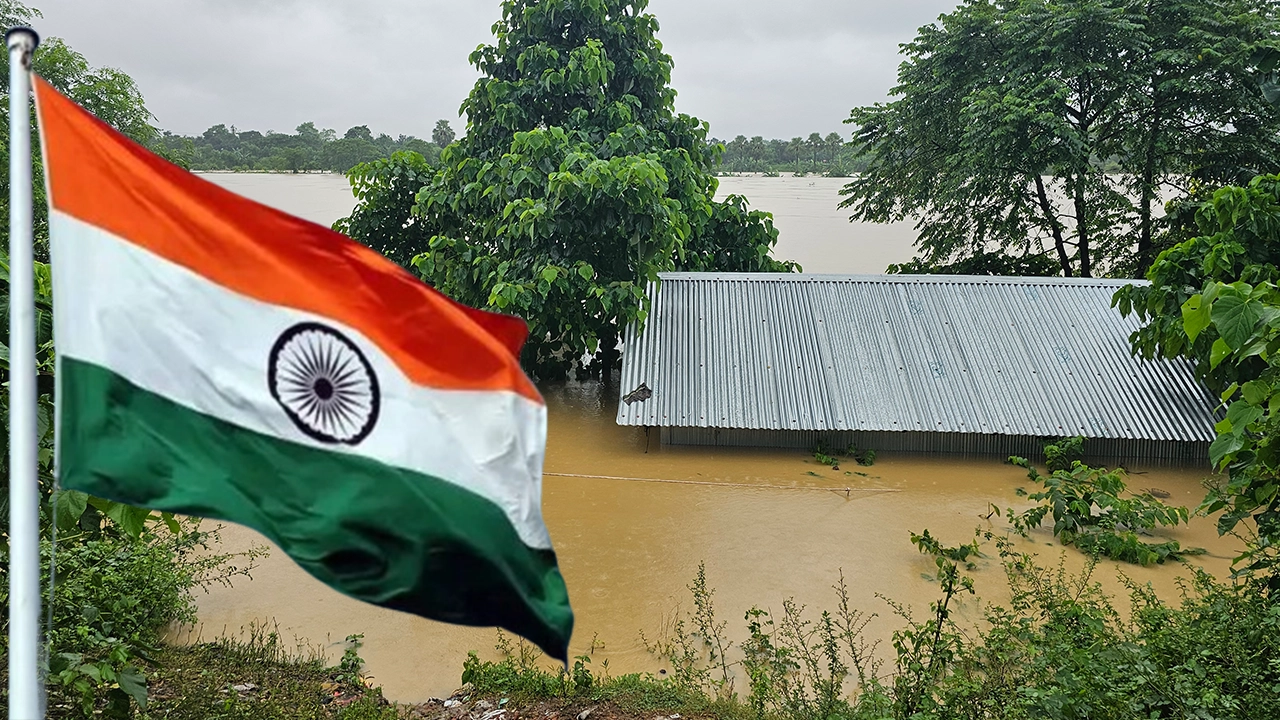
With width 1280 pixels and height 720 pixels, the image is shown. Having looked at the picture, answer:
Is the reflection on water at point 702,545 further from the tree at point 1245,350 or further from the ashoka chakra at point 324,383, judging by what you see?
the ashoka chakra at point 324,383

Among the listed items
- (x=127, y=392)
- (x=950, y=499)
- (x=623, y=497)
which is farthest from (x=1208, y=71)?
(x=127, y=392)

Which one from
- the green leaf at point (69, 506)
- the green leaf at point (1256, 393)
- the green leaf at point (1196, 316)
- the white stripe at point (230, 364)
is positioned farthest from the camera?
the green leaf at point (1256, 393)

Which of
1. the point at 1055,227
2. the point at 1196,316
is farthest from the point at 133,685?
the point at 1055,227

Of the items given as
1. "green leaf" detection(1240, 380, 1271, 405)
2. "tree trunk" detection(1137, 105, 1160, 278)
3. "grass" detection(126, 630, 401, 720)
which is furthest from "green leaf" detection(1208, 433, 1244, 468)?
"tree trunk" detection(1137, 105, 1160, 278)

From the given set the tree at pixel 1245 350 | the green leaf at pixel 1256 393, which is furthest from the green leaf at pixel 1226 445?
the green leaf at pixel 1256 393

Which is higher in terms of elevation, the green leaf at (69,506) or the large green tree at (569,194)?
the large green tree at (569,194)

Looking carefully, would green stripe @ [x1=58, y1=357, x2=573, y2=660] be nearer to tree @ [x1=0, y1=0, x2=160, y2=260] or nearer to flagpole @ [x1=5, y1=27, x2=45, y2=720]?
flagpole @ [x1=5, y1=27, x2=45, y2=720]

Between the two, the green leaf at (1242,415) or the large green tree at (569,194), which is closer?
the green leaf at (1242,415)
